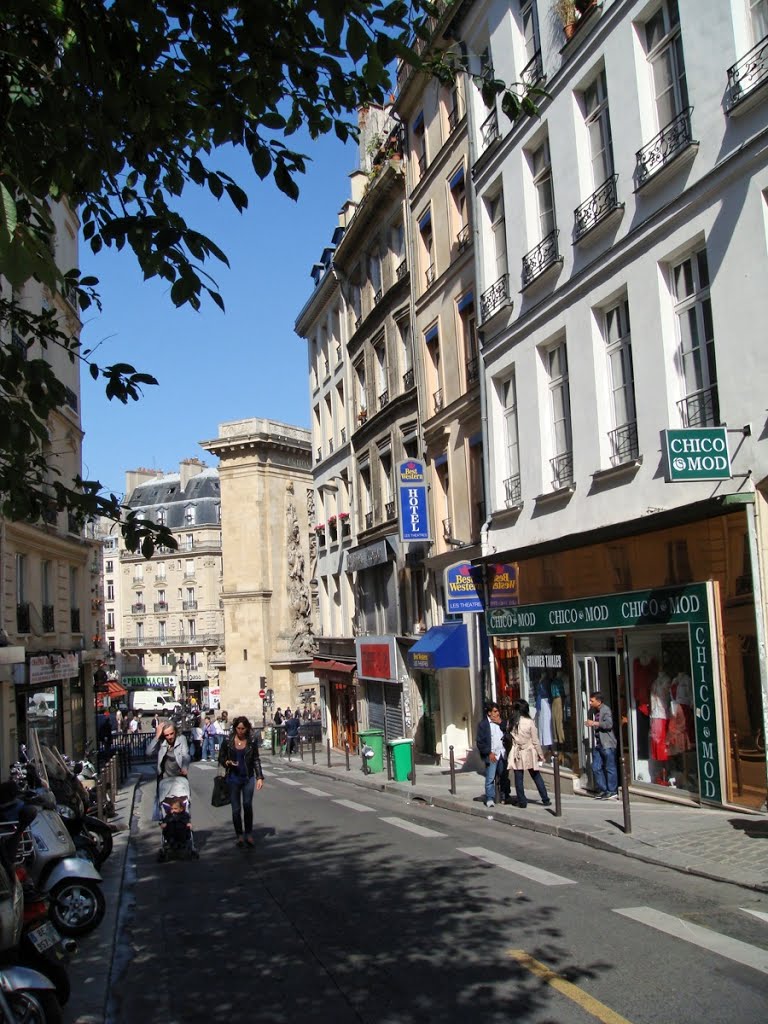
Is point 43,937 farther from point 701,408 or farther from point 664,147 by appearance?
point 664,147

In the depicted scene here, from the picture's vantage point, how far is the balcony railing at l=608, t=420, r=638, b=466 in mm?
14227

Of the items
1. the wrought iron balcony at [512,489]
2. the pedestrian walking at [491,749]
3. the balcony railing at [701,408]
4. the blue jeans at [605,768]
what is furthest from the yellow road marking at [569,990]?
the wrought iron balcony at [512,489]

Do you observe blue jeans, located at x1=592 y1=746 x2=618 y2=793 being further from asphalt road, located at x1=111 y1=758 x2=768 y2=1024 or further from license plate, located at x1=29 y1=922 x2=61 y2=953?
license plate, located at x1=29 y1=922 x2=61 y2=953

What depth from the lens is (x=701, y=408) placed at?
41.4 ft

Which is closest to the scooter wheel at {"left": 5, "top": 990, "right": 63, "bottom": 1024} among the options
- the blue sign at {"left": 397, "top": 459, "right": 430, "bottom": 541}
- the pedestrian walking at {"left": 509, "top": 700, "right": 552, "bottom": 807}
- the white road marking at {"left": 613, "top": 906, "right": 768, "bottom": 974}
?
the white road marking at {"left": 613, "top": 906, "right": 768, "bottom": 974}

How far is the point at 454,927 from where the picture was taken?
730 cm

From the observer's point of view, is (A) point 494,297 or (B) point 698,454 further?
(A) point 494,297

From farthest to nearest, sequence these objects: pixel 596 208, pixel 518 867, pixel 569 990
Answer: pixel 596 208 < pixel 518 867 < pixel 569 990

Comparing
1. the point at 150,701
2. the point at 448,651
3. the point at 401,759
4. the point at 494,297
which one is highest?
the point at 494,297

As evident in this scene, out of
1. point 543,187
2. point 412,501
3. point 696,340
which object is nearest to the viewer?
point 696,340

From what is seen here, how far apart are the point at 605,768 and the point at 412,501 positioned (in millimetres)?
10895

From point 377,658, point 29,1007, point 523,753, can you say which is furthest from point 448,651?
point 29,1007

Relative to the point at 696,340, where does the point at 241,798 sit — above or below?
below

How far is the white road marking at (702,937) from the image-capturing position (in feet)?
20.4
